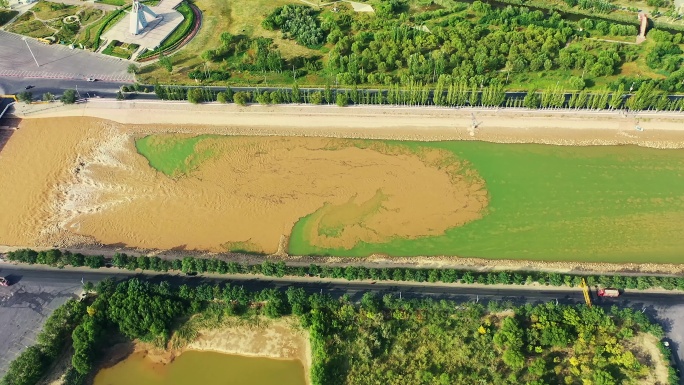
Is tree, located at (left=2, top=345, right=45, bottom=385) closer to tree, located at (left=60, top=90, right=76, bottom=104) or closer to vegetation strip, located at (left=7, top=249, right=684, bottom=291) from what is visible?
vegetation strip, located at (left=7, top=249, right=684, bottom=291)

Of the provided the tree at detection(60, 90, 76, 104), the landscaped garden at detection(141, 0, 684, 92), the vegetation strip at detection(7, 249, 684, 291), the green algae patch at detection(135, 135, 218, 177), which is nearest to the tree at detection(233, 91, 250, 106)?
the landscaped garden at detection(141, 0, 684, 92)

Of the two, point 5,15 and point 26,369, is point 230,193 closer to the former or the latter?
point 26,369

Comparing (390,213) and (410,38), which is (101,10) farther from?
(390,213)

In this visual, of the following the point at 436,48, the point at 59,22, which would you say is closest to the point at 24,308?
the point at 59,22

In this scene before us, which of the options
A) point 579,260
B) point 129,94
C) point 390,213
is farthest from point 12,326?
point 579,260

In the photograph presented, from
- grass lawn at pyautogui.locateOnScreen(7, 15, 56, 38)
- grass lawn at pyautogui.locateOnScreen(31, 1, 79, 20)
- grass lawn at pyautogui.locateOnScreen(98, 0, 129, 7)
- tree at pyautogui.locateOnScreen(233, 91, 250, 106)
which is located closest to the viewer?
tree at pyautogui.locateOnScreen(233, 91, 250, 106)

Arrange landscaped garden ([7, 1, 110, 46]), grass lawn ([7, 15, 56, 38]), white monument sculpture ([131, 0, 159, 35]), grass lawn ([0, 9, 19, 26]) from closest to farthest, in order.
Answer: white monument sculpture ([131, 0, 159, 35])
landscaped garden ([7, 1, 110, 46])
grass lawn ([7, 15, 56, 38])
grass lawn ([0, 9, 19, 26])
